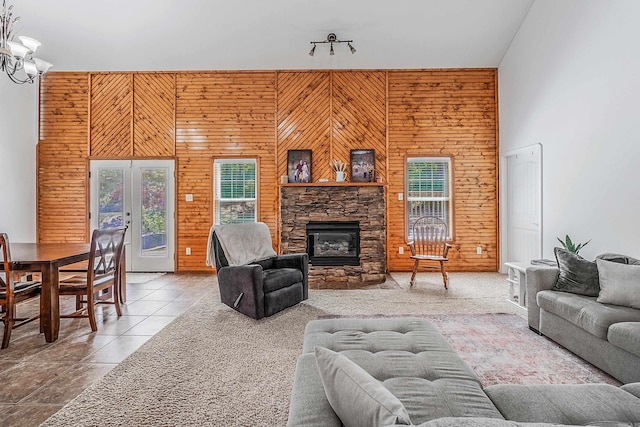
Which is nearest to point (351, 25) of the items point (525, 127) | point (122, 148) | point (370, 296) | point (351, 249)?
point (525, 127)

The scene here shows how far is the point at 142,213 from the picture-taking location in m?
6.47

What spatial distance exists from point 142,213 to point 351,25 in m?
4.82

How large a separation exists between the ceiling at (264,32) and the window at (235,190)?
1755 mm

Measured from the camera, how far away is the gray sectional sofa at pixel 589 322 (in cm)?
231

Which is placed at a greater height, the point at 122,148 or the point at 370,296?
the point at 122,148

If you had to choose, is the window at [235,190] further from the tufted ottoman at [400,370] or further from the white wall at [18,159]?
the tufted ottoman at [400,370]

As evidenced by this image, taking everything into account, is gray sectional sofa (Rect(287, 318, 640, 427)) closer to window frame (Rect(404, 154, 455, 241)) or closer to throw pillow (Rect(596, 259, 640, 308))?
throw pillow (Rect(596, 259, 640, 308))

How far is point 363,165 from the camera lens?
21.0 ft

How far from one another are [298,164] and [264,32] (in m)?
2.19

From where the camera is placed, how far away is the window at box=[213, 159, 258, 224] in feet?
21.5

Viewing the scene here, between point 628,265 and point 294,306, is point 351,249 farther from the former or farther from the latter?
point 628,265

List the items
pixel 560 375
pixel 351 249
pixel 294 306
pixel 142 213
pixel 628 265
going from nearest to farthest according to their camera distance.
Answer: pixel 560 375 < pixel 628 265 < pixel 294 306 < pixel 351 249 < pixel 142 213

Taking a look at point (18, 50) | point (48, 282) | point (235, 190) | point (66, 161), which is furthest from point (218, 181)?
point (48, 282)

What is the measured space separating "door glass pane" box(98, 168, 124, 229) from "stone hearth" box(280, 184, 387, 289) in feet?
10.2
